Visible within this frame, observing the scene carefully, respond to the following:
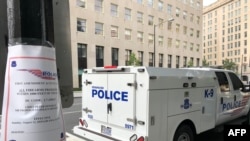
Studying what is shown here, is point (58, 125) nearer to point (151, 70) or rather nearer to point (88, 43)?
point (151, 70)

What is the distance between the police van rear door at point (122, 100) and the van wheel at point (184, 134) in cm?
106

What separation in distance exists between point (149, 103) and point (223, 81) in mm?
3354

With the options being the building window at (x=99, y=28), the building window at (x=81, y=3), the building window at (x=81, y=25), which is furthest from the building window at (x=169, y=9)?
the building window at (x=81, y=25)

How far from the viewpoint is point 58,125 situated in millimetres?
2109

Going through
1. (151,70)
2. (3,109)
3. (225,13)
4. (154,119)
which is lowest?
(154,119)

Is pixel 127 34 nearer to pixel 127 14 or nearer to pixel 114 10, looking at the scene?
pixel 127 14

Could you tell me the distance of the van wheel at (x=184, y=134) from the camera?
5199mm

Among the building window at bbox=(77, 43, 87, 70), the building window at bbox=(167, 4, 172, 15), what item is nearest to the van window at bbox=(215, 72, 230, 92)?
the building window at bbox=(77, 43, 87, 70)

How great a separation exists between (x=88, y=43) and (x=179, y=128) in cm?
2917

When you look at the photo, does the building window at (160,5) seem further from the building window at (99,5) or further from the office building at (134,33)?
the building window at (99,5)

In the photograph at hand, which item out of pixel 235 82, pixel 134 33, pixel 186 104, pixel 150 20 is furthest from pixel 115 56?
pixel 186 104

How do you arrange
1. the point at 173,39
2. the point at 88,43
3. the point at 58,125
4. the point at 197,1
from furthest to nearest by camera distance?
the point at 197,1
the point at 173,39
the point at 88,43
the point at 58,125

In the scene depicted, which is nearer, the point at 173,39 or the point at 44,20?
the point at 44,20

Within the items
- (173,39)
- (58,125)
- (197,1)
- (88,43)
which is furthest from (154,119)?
(197,1)
